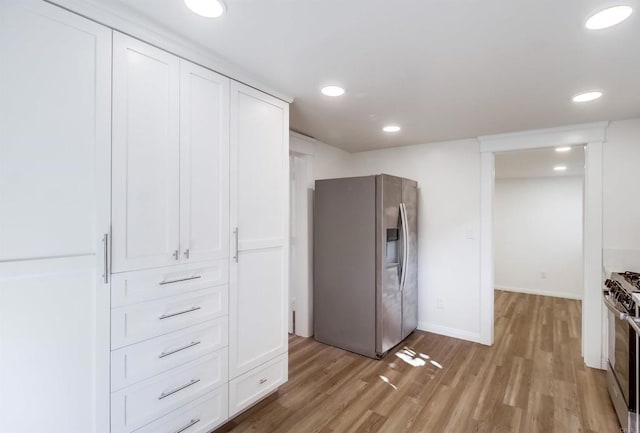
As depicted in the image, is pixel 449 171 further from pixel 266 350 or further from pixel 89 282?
pixel 89 282

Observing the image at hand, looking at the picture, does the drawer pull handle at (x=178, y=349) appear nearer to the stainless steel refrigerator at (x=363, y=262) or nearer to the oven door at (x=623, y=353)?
the stainless steel refrigerator at (x=363, y=262)

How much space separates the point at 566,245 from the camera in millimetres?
5637

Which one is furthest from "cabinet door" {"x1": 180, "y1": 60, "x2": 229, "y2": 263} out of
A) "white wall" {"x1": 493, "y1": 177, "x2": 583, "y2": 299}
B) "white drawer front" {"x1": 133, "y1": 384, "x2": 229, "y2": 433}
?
"white wall" {"x1": 493, "y1": 177, "x2": 583, "y2": 299}

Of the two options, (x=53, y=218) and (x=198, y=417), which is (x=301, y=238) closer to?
(x=198, y=417)

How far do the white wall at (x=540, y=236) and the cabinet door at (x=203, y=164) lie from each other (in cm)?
603

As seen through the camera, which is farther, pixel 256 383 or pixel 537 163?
pixel 537 163

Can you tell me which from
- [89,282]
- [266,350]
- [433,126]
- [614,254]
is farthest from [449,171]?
[89,282]

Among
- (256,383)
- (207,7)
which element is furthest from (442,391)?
(207,7)

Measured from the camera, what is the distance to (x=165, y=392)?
5.36ft

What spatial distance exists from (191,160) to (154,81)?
428 millimetres

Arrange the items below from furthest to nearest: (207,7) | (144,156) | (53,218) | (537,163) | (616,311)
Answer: (537,163) → (616,311) → (144,156) → (207,7) → (53,218)

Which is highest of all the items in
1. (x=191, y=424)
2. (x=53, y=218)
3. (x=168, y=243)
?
(x=53, y=218)

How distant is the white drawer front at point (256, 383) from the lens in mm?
2006

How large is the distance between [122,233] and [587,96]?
10.5ft
